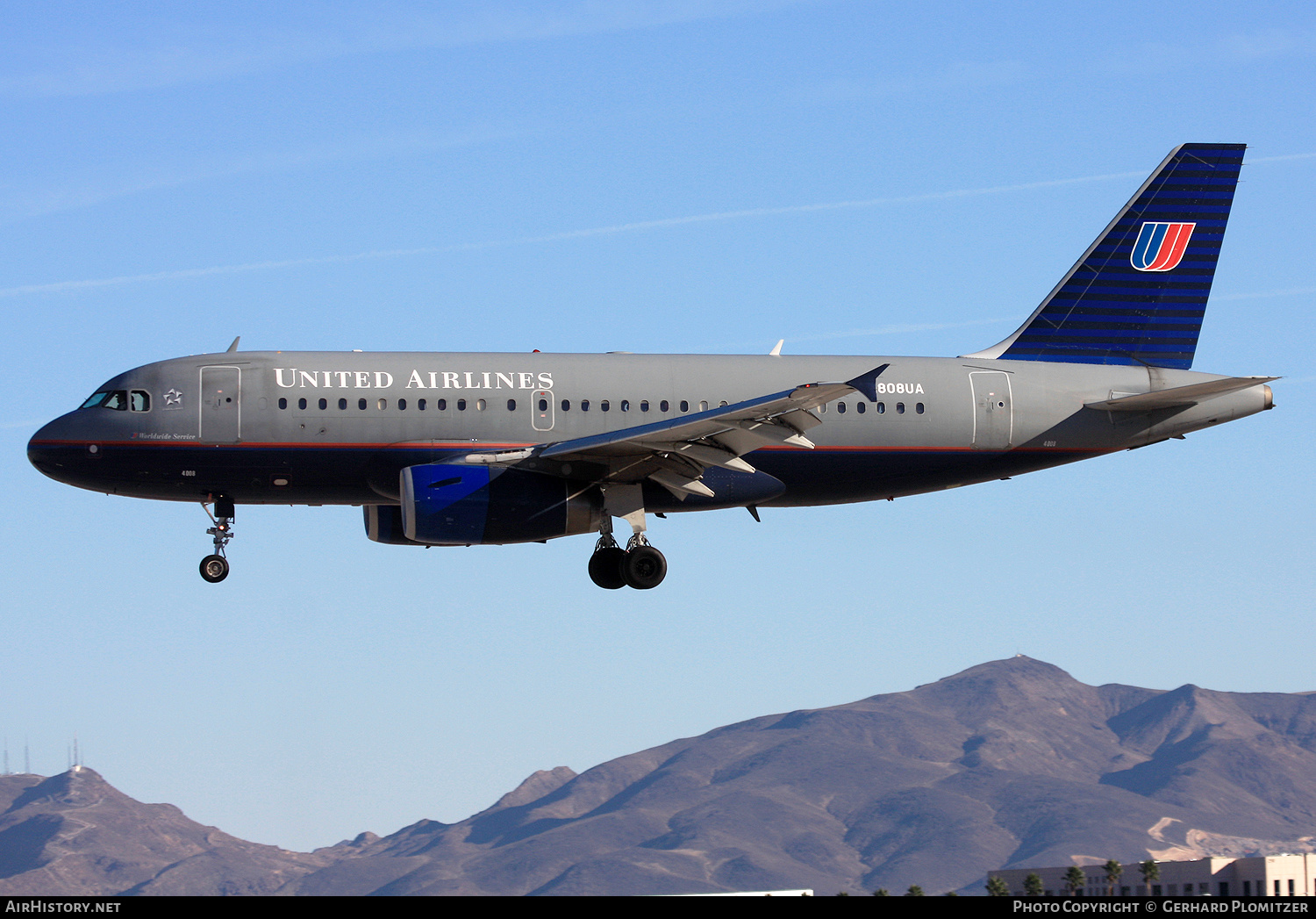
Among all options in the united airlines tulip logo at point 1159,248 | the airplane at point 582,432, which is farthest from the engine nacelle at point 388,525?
the united airlines tulip logo at point 1159,248

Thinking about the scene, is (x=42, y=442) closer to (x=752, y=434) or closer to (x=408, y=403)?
(x=408, y=403)

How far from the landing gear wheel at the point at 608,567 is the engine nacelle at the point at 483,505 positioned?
87.3 inches

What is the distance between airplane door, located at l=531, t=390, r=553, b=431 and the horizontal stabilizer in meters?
12.8

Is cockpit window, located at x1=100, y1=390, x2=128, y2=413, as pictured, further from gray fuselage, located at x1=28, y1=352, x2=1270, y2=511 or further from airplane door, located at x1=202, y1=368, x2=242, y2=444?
airplane door, located at x1=202, y1=368, x2=242, y2=444

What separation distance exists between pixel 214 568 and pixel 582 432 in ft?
28.0

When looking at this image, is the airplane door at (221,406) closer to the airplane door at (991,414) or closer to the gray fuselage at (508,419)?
the gray fuselage at (508,419)

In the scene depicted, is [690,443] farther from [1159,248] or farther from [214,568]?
[1159,248]

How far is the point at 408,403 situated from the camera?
34.9 m

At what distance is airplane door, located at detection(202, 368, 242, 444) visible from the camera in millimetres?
34344

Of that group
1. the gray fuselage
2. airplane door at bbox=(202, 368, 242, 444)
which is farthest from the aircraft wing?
airplane door at bbox=(202, 368, 242, 444)
